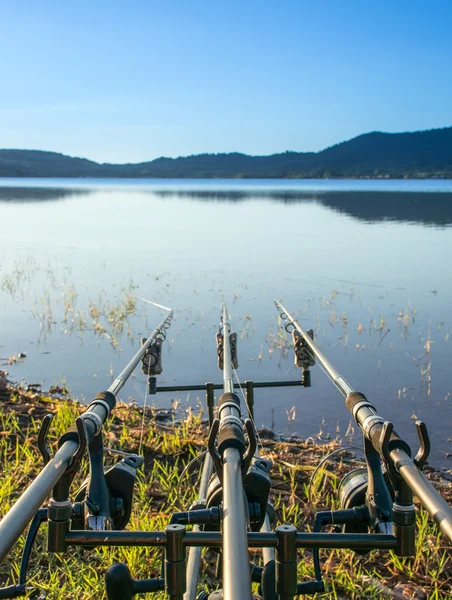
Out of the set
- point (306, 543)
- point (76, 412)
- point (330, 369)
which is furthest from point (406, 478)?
point (76, 412)

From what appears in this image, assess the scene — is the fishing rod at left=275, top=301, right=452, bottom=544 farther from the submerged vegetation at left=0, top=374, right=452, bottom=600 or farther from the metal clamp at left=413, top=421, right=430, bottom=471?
the submerged vegetation at left=0, top=374, right=452, bottom=600

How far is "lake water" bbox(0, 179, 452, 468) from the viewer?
871 cm

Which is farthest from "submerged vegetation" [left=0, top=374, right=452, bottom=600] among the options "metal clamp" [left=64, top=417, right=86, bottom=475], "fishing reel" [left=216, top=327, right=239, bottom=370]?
"metal clamp" [left=64, top=417, right=86, bottom=475]

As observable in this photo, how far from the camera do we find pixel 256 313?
43.7ft

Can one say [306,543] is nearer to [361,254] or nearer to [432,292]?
[432,292]

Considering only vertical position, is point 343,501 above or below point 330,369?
below

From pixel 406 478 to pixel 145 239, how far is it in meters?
27.5

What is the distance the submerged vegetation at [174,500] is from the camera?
371cm

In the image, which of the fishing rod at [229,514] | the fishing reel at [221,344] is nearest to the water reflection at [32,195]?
the fishing reel at [221,344]

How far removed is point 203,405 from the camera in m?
8.21

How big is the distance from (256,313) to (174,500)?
350 inches

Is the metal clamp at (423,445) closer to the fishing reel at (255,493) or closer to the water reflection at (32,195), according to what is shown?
the fishing reel at (255,493)

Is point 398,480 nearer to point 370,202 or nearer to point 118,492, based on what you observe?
point 118,492

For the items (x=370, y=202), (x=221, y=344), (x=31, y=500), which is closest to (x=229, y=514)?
(x=31, y=500)
